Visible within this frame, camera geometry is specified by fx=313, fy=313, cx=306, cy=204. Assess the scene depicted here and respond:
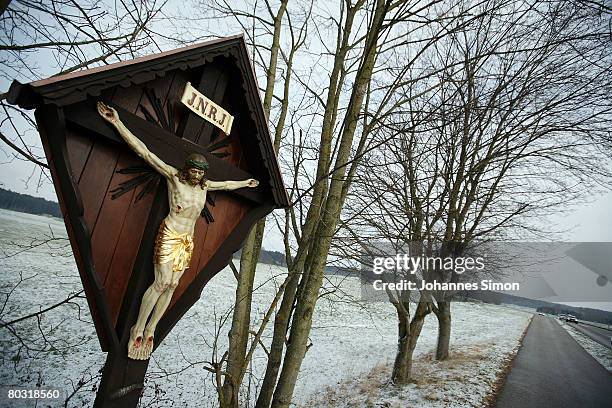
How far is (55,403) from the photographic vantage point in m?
6.16

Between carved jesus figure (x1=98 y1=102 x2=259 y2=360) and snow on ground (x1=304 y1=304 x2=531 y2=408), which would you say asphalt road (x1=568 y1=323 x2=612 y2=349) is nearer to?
snow on ground (x1=304 y1=304 x2=531 y2=408)

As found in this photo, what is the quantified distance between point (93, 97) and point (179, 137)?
1.41ft

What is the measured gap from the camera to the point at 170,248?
1.55 m

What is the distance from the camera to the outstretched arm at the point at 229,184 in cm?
175

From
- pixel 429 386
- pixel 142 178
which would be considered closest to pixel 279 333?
pixel 142 178

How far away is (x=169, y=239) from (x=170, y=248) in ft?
0.15

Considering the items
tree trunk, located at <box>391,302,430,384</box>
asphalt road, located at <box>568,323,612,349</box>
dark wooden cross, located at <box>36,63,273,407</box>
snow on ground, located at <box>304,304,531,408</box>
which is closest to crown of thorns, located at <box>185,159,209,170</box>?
dark wooden cross, located at <box>36,63,273,407</box>

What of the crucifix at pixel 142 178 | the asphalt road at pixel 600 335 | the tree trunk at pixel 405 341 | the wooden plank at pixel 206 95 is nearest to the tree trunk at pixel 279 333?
the crucifix at pixel 142 178

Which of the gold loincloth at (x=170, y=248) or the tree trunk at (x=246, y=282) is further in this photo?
the tree trunk at (x=246, y=282)

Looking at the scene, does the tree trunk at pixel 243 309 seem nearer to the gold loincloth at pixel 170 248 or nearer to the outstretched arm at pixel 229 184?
the outstretched arm at pixel 229 184

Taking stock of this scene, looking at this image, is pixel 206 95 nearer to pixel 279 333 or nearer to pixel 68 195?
pixel 68 195

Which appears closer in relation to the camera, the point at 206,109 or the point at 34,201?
the point at 206,109

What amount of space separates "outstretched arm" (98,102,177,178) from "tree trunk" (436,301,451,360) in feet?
33.9

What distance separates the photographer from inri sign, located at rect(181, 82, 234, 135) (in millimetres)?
1720
